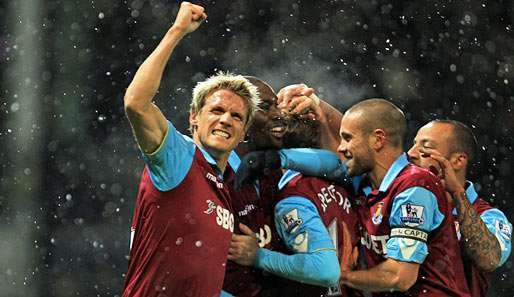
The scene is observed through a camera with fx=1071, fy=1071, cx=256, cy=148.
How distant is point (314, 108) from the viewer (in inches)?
170

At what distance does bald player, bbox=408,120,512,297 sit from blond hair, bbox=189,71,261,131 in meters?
0.89

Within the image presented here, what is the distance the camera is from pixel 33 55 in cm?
630

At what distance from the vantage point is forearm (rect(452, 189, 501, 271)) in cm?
430

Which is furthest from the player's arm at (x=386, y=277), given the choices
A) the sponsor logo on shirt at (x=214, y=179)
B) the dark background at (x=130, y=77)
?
the dark background at (x=130, y=77)

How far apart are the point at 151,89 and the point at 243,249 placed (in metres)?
0.75

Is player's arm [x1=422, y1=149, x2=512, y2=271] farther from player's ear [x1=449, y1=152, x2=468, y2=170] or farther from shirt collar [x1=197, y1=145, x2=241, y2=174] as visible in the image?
shirt collar [x1=197, y1=145, x2=241, y2=174]

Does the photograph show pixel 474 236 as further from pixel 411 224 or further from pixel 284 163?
pixel 284 163

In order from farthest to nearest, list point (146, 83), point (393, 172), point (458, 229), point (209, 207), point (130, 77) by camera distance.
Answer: point (130, 77) → point (458, 229) → point (393, 172) → point (209, 207) → point (146, 83)

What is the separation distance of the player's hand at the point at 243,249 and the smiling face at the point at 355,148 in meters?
0.61

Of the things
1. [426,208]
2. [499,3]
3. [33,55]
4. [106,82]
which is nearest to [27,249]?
[33,55]

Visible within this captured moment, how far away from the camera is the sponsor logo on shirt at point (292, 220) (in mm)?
3871

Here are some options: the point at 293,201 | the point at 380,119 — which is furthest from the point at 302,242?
the point at 380,119

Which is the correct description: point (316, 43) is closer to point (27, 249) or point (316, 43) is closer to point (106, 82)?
point (106, 82)

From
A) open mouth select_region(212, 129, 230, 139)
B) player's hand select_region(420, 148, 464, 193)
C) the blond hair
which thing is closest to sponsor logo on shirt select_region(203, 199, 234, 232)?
open mouth select_region(212, 129, 230, 139)
